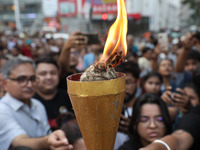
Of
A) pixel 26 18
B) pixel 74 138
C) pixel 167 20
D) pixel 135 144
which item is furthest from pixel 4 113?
pixel 26 18

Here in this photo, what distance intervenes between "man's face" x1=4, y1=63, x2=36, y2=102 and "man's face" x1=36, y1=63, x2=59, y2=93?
26.2 inches

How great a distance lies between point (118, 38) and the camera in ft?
3.34

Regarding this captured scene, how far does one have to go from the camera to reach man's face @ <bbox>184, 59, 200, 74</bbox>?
439cm

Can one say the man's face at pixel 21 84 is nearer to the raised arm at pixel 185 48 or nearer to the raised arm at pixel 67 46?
the raised arm at pixel 67 46

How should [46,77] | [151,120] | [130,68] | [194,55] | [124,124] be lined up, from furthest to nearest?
[194,55], [130,68], [46,77], [124,124], [151,120]

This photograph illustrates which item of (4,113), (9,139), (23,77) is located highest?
(23,77)

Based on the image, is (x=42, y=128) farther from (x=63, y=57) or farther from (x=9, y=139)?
(x=63, y=57)

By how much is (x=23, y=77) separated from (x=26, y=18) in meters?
50.8

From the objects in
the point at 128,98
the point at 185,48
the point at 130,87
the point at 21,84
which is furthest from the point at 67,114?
the point at 185,48

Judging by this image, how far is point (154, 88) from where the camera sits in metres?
3.66

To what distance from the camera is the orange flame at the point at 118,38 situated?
985mm

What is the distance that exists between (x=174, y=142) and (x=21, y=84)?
1688 mm

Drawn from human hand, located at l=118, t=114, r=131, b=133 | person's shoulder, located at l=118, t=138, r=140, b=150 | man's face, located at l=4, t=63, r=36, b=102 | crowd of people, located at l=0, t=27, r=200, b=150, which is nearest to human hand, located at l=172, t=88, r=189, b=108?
crowd of people, located at l=0, t=27, r=200, b=150

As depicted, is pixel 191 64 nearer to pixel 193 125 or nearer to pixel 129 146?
pixel 193 125
